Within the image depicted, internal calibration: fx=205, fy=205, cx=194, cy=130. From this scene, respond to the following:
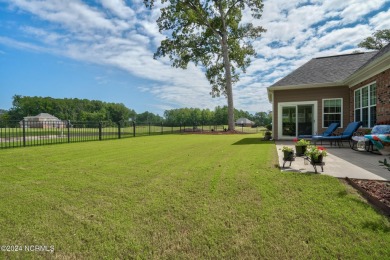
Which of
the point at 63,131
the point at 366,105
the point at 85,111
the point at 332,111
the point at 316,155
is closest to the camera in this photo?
the point at 316,155

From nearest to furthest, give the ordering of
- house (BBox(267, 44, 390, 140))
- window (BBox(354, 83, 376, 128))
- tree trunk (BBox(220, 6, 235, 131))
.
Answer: window (BBox(354, 83, 376, 128))
house (BBox(267, 44, 390, 140))
tree trunk (BBox(220, 6, 235, 131))

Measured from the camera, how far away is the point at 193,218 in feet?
7.83

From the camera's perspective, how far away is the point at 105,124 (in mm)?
13625

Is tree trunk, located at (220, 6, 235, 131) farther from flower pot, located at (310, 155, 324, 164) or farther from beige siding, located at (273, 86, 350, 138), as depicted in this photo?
flower pot, located at (310, 155, 324, 164)

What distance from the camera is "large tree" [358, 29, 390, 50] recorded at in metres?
28.4

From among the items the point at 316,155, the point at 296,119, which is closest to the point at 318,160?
the point at 316,155

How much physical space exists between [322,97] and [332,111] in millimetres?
907

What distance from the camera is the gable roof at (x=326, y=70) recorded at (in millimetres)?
11031

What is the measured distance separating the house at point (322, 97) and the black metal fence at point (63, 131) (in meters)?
10.5

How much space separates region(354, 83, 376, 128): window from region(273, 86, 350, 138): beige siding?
791mm

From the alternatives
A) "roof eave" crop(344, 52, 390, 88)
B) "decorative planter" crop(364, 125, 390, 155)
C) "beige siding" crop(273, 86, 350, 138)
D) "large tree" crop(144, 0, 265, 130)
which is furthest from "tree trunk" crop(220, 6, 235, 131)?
"decorative planter" crop(364, 125, 390, 155)

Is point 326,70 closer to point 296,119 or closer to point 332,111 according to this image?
point 332,111

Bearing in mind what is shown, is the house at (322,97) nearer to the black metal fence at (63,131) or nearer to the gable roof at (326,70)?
the gable roof at (326,70)

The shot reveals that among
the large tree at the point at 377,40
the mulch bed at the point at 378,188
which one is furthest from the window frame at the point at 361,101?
the large tree at the point at 377,40
